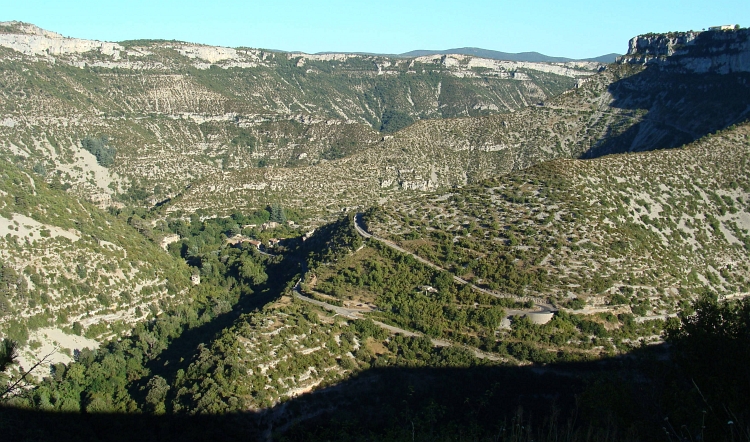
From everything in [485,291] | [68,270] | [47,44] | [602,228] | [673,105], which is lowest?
[68,270]

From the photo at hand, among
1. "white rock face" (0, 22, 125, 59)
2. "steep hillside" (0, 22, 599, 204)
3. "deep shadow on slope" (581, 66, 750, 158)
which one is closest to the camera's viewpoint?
"deep shadow on slope" (581, 66, 750, 158)

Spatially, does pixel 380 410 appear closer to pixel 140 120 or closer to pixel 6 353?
pixel 6 353

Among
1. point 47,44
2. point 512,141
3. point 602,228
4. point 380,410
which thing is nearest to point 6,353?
point 380,410

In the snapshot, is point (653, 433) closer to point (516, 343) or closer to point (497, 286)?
point (516, 343)

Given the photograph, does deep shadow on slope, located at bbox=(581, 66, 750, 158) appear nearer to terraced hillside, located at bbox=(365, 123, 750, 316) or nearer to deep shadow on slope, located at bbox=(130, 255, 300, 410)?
terraced hillside, located at bbox=(365, 123, 750, 316)

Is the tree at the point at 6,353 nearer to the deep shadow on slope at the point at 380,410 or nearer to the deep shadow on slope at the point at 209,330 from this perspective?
the deep shadow on slope at the point at 380,410

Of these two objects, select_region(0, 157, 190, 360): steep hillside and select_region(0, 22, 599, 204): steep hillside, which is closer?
select_region(0, 157, 190, 360): steep hillside

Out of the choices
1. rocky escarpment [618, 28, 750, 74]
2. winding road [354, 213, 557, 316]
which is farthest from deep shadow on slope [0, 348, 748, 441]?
rocky escarpment [618, 28, 750, 74]
